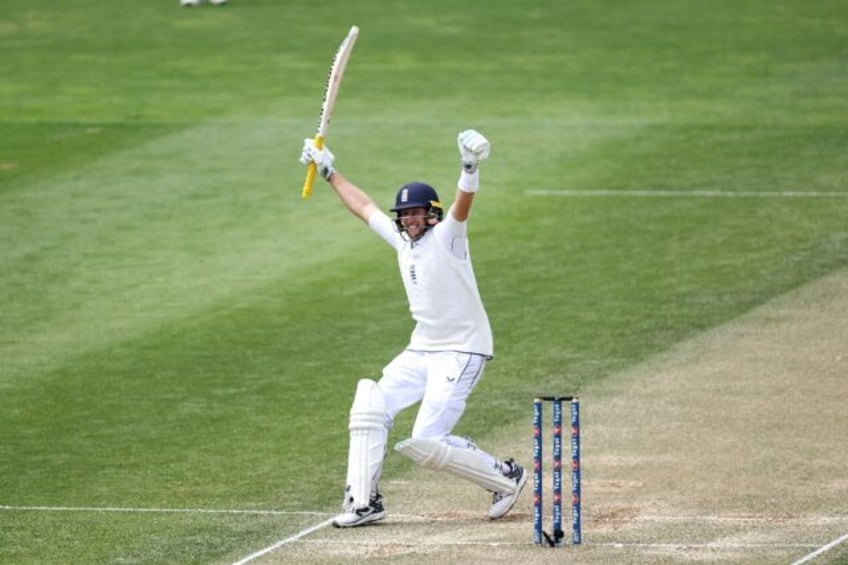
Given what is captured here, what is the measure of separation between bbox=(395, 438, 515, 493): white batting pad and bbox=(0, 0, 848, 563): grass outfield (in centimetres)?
93

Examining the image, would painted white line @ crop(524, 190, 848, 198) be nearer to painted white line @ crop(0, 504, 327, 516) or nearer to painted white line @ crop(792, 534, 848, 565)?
painted white line @ crop(0, 504, 327, 516)

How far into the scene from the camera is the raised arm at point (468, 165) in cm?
1299

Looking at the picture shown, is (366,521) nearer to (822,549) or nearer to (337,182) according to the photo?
(337,182)

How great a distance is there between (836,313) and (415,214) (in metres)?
6.97

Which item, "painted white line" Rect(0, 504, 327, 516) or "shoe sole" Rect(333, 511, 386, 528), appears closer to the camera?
"shoe sole" Rect(333, 511, 386, 528)

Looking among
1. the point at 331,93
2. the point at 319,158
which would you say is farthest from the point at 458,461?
the point at 331,93

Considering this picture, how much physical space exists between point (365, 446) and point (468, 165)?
1934 millimetres

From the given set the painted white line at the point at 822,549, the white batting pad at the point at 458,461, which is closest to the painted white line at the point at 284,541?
the white batting pad at the point at 458,461

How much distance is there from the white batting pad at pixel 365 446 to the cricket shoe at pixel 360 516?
40 mm

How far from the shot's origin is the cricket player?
13.3 metres

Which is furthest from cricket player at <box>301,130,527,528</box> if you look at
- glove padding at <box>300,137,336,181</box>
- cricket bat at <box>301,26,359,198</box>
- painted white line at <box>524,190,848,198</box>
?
painted white line at <box>524,190,848,198</box>

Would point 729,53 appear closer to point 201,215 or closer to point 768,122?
point 768,122

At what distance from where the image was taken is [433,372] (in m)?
13.6

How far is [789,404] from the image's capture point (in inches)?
648
